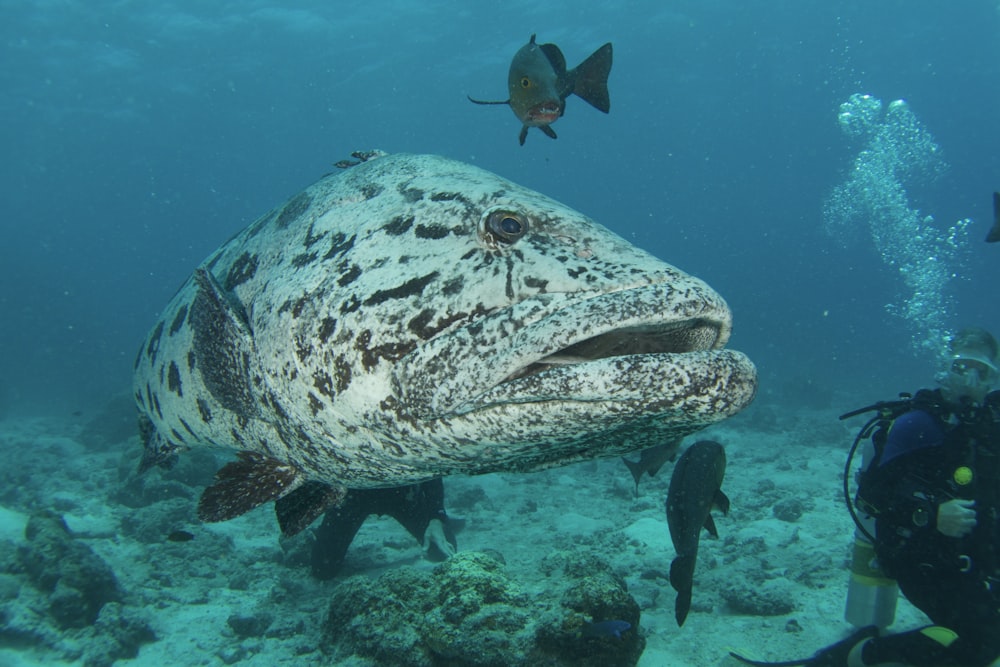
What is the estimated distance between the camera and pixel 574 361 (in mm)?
2199

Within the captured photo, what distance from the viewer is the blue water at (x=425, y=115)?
1409 inches

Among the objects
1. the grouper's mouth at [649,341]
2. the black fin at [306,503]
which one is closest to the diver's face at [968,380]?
the grouper's mouth at [649,341]

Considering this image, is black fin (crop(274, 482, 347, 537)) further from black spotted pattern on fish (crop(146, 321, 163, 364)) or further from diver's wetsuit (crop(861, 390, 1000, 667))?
diver's wetsuit (crop(861, 390, 1000, 667))

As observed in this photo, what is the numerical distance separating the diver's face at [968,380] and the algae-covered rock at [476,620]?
10.4ft

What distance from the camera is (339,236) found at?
2.82 m

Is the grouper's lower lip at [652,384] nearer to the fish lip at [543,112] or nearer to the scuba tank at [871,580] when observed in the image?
the fish lip at [543,112]

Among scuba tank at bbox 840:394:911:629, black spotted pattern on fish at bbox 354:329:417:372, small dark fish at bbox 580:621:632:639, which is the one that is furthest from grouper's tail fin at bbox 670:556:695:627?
black spotted pattern on fish at bbox 354:329:417:372

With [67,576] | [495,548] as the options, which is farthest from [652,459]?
[67,576]

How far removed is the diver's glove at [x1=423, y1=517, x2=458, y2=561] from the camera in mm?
6457

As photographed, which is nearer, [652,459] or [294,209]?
[294,209]

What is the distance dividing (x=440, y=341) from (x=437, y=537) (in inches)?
193

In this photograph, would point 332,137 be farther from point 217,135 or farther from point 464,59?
point 464,59

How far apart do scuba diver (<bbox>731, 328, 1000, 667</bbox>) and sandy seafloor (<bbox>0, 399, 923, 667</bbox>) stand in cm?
102

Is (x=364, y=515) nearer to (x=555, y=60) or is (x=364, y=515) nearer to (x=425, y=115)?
(x=555, y=60)
